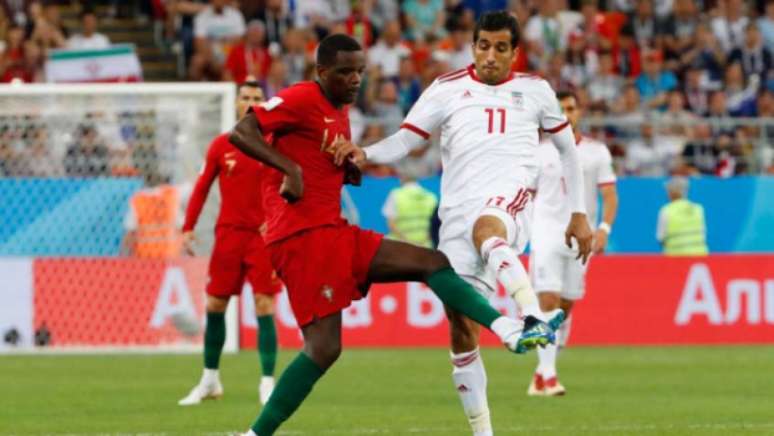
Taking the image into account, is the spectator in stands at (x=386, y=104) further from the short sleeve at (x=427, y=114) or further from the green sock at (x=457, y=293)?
the green sock at (x=457, y=293)

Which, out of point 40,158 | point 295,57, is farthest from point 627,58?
point 40,158

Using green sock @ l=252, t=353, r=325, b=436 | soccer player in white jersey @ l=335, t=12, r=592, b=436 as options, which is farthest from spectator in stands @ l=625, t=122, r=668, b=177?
green sock @ l=252, t=353, r=325, b=436

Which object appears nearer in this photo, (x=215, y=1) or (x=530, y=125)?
(x=530, y=125)

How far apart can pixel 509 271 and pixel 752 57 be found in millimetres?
18181

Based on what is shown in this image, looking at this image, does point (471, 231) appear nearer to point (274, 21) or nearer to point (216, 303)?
point (216, 303)

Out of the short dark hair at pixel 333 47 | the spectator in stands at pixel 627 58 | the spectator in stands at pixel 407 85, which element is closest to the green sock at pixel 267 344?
the short dark hair at pixel 333 47

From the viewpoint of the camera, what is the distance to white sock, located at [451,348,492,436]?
31.0 ft

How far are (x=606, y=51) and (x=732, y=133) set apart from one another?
8.57 feet

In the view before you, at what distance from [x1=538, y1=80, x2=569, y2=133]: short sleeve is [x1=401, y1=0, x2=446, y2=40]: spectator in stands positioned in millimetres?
16353

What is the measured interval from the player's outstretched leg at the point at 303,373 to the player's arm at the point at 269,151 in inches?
26.4

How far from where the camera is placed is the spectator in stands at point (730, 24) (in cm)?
2712

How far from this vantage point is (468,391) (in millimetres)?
9477

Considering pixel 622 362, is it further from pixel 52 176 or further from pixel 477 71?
pixel 477 71

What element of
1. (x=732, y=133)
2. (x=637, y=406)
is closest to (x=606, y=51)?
Result: (x=732, y=133)
